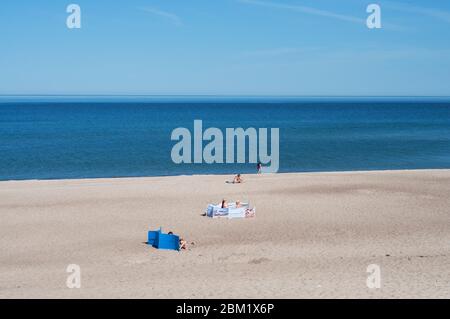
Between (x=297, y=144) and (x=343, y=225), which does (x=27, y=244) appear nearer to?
(x=343, y=225)

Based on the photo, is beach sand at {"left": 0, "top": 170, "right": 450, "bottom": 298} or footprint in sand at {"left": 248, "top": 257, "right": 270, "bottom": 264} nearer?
beach sand at {"left": 0, "top": 170, "right": 450, "bottom": 298}

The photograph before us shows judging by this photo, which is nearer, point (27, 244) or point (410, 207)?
point (27, 244)

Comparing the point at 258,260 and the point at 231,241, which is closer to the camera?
the point at 258,260

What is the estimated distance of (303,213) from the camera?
23109 millimetres

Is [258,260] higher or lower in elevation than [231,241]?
lower

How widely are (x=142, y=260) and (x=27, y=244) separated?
4651 millimetres

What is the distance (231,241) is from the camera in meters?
18.7

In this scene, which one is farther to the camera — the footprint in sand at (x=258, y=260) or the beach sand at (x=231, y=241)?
the footprint in sand at (x=258, y=260)

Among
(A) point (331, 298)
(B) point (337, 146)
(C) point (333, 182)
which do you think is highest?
(B) point (337, 146)

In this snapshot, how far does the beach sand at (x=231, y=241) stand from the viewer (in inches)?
535

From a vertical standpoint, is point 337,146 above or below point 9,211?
above

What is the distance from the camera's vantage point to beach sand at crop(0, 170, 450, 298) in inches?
535
